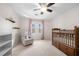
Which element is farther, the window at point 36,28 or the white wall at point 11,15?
the window at point 36,28

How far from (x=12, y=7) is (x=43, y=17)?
A: 0.56m

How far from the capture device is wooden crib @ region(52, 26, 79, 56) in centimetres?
168

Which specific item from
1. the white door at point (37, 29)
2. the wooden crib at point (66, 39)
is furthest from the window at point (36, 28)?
the wooden crib at point (66, 39)

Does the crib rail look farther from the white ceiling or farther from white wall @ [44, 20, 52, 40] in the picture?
the white ceiling

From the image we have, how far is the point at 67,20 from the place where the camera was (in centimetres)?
166

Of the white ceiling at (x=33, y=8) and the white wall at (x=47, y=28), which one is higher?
the white ceiling at (x=33, y=8)

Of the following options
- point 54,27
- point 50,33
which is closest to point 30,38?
point 50,33

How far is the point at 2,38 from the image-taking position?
1.76 meters

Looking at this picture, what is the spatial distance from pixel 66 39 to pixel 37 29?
0.70 meters

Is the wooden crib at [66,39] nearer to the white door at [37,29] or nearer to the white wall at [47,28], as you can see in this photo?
the white wall at [47,28]

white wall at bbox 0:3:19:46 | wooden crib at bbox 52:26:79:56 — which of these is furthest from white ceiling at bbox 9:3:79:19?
wooden crib at bbox 52:26:79:56

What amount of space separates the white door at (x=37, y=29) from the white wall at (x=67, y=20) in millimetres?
254

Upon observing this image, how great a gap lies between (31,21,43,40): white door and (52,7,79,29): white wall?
0.83 ft

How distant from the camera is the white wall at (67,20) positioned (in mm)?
1605
